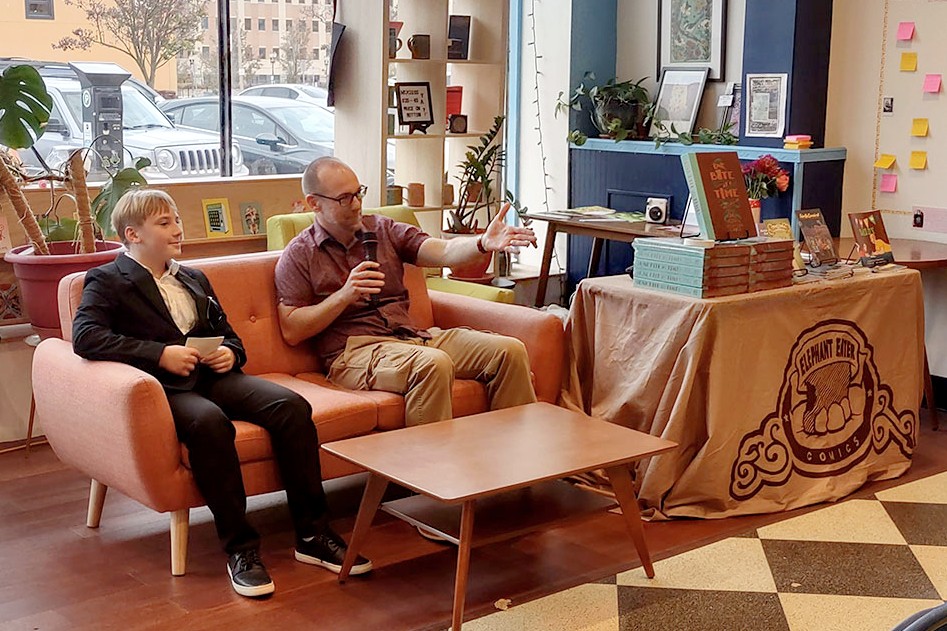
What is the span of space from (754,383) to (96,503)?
7.00 feet

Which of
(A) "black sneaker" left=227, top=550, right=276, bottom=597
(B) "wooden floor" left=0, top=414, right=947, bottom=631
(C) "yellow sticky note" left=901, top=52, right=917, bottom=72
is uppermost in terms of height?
(C) "yellow sticky note" left=901, top=52, right=917, bottom=72

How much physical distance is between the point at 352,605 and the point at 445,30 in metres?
3.42

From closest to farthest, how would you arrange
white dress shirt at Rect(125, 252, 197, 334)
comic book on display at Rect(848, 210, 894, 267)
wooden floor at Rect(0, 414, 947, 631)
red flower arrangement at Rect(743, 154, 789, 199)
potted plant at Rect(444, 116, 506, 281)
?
wooden floor at Rect(0, 414, 947, 631) < white dress shirt at Rect(125, 252, 197, 334) < comic book on display at Rect(848, 210, 894, 267) < red flower arrangement at Rect(743, 154, 789, 199) < potted plant at Rect(444, 116, 506, 281)

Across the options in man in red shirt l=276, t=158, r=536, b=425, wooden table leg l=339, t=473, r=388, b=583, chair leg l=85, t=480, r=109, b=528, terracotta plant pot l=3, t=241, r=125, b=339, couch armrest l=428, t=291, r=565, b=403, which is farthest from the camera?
terracotta plant pot l=3, t=241, r=125, b=339

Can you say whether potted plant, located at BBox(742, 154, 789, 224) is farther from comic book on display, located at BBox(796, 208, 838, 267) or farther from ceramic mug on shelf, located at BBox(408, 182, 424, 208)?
ceramic mug on shelf, located at BBox(408, 182, 424, 208)

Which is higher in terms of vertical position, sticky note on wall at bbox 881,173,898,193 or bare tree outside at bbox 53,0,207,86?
bare tree outside at bbox 53,0,207,86

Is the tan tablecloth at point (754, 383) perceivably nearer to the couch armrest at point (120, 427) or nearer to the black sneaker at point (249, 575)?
the black sneaker at point (249, 575)

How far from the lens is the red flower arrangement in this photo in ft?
16.1

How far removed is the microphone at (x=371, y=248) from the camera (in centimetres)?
382

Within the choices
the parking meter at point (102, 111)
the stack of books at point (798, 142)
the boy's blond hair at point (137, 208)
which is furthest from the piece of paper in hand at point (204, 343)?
the stack of books at point (798, 142)

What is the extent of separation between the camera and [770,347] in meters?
3.74

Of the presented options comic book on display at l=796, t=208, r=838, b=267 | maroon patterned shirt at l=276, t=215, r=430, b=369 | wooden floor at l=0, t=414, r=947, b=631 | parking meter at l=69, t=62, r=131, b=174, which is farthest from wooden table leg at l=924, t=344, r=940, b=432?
parking meter at l=69, t=62, r=131, b=174

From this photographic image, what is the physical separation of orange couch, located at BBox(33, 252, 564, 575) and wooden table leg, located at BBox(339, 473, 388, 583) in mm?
362

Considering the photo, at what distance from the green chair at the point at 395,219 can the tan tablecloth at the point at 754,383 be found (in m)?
0.67
